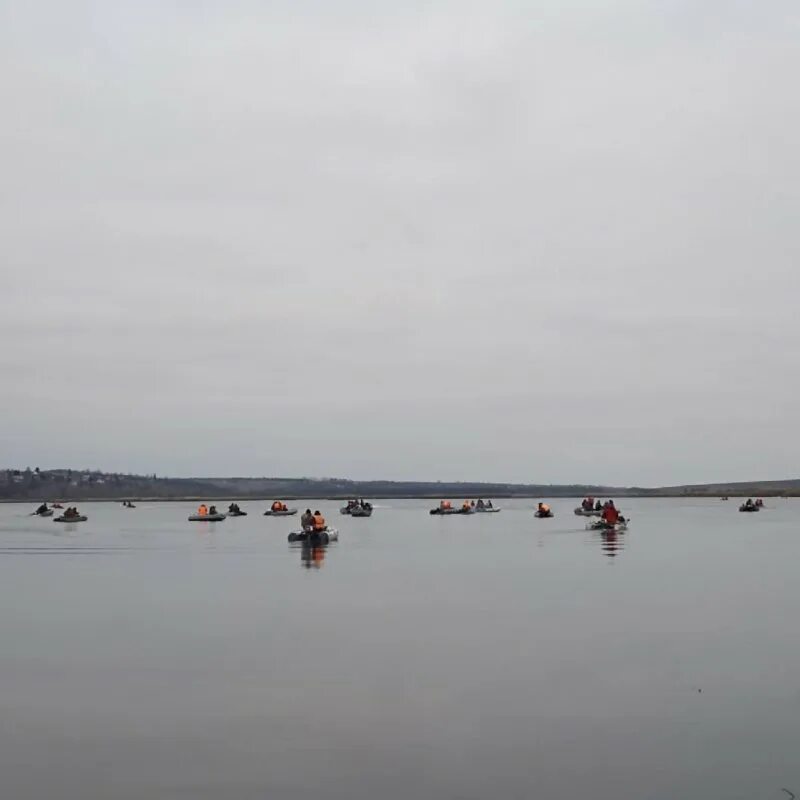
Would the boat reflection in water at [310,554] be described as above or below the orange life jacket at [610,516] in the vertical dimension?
below

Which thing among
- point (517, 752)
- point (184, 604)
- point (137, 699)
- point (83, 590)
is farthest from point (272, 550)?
point (517, 752)

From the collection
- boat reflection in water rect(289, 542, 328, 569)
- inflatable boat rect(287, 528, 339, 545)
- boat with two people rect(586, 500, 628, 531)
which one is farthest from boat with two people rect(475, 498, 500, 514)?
boat reflection in water rect(289, 542, 328, 569)

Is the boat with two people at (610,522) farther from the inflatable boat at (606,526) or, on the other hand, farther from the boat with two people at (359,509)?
the boat with two people at (359,509)

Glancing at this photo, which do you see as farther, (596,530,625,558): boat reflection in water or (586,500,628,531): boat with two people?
(586,500,628,531): boat with two people

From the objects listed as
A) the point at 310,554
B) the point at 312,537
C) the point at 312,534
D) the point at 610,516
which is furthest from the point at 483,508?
the point at 310,554

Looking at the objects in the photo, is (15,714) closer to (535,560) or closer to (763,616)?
(763,616)

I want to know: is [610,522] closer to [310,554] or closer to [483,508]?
[310,554]

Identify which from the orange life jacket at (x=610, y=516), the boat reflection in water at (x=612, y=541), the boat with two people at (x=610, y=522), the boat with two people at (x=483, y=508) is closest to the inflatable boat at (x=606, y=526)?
the boat with two people at (x=610, y=522)

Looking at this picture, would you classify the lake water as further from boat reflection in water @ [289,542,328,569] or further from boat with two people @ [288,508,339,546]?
boat with two people @ [288,508,339,546]

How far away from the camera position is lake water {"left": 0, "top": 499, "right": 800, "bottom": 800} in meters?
16.0

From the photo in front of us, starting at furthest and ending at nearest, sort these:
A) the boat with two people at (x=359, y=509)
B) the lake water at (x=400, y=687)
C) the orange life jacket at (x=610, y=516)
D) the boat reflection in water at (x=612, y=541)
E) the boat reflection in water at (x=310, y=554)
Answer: the boat with two people at (x=359, y=509), the orange life jacket at (x=610, y=516), the boat reflection in water at (x=612, y=541), the boat reflection in water at (x=310, y=554), the lake water at (x=400, y=687)

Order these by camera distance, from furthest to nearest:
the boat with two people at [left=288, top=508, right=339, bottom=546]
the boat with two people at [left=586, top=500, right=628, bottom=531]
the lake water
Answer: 1. the boat with two people at [left=586, top=500, right=628, bottom=531]
2. the boat with two people at [left=288, top=508, right=339, bottom=546]
3. the lake water

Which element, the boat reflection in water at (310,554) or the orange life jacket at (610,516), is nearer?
the boat reflection in water at (310,554)

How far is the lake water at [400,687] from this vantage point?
16.0m
